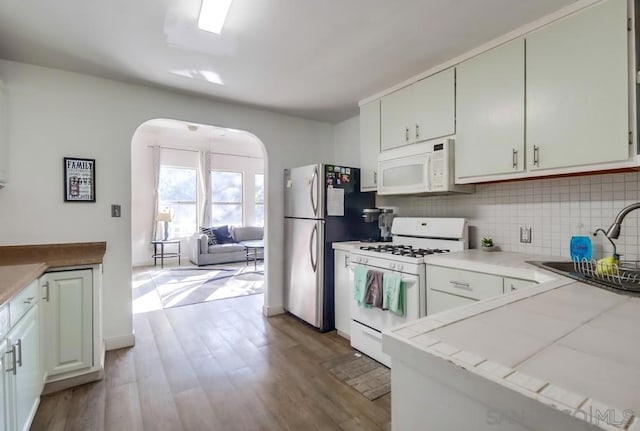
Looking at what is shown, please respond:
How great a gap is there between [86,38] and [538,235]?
10.9 feet

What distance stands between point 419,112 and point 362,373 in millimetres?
2102

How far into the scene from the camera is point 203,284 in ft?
16.4

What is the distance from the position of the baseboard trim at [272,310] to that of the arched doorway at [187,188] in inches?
99.8

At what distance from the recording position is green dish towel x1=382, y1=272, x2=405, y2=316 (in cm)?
226

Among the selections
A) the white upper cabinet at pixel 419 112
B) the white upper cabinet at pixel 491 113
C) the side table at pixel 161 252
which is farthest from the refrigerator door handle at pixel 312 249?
the side table at pixel 161 252

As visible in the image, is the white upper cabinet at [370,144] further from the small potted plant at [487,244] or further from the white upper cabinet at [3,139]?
the white upper cabinet at [3,139]

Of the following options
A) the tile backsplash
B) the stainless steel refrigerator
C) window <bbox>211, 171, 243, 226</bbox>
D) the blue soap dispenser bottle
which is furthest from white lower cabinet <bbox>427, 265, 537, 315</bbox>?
window <bbox>211, 171, 243, 226</bbox>

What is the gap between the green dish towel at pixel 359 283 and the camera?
2532 millimetres

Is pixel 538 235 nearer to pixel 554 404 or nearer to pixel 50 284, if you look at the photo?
pixel 554 404

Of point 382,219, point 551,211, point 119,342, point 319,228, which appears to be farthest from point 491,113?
point 119,342

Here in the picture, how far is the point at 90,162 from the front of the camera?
2605mm

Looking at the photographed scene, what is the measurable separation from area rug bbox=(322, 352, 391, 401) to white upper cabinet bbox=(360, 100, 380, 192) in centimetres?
157

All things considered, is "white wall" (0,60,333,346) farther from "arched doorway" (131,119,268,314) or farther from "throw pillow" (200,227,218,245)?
"throw pillow" (200,227,218,245)

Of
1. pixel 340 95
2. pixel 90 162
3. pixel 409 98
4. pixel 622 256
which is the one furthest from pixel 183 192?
pixel 622 256
